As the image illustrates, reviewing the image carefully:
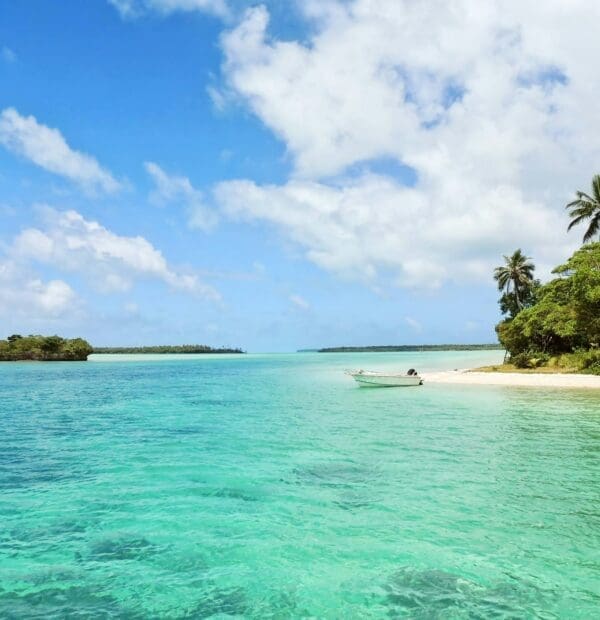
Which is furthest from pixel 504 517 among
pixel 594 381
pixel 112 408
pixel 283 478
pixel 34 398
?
pixel 34 398

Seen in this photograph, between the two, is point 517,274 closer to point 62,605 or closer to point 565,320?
point 565,320

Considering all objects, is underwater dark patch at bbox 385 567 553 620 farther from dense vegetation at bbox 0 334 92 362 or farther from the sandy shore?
dense vegetation at bbox 0 334 92 362

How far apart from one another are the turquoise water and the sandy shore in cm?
1550

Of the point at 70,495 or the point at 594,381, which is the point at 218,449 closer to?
the point at 70,495

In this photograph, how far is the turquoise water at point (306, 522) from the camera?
6.39 metres

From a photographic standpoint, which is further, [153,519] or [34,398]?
[34,398]

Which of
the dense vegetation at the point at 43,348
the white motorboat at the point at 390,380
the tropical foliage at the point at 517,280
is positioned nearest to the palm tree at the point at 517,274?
the tropical foliage at the point at 517,280

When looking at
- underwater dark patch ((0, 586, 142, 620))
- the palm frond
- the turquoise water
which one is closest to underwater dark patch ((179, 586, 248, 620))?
the turquoise water

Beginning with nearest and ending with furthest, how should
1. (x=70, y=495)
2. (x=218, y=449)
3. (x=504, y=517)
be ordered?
(x=504, y=517), (x=70, y=495), (x=218, y=449)

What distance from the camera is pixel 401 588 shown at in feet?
21.6

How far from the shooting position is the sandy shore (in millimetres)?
33225

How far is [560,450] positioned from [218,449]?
1049 cm

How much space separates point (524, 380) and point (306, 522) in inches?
1287

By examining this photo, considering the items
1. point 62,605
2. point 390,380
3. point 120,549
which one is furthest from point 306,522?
point 390,380
